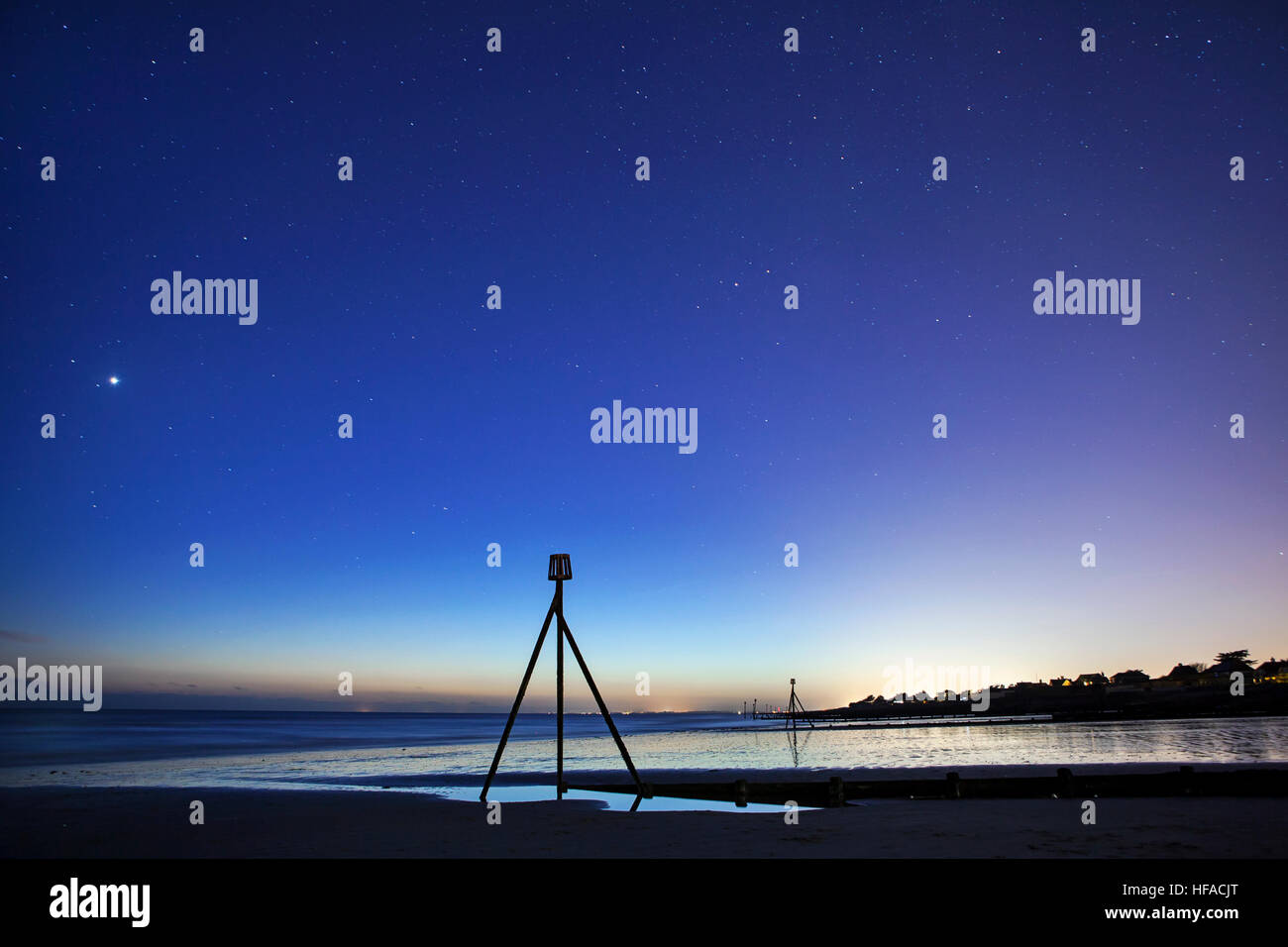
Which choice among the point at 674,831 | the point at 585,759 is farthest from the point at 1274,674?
the point at 674,831

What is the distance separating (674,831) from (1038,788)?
34.8 ft

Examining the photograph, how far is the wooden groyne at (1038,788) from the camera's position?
20.2 metres

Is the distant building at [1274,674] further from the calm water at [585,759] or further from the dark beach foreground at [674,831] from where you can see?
the dark beach foreground at [674,831]

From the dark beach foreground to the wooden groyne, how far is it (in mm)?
687

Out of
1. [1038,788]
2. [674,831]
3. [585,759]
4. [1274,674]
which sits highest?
[674,831]

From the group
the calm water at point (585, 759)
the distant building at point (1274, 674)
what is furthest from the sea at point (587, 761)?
the distant building at point (1274, 674)

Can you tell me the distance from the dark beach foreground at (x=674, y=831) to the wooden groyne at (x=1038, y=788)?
0.69 meters

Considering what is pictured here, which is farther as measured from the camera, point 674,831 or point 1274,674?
point 1274,674

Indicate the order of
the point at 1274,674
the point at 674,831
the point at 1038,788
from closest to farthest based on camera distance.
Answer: the point at 674,831, the point at 1038,788, the point at 1274,674

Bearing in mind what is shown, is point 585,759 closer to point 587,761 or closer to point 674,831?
point 587,761

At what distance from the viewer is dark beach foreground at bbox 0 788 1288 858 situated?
14.1 metres

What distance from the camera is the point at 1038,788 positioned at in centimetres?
2120
